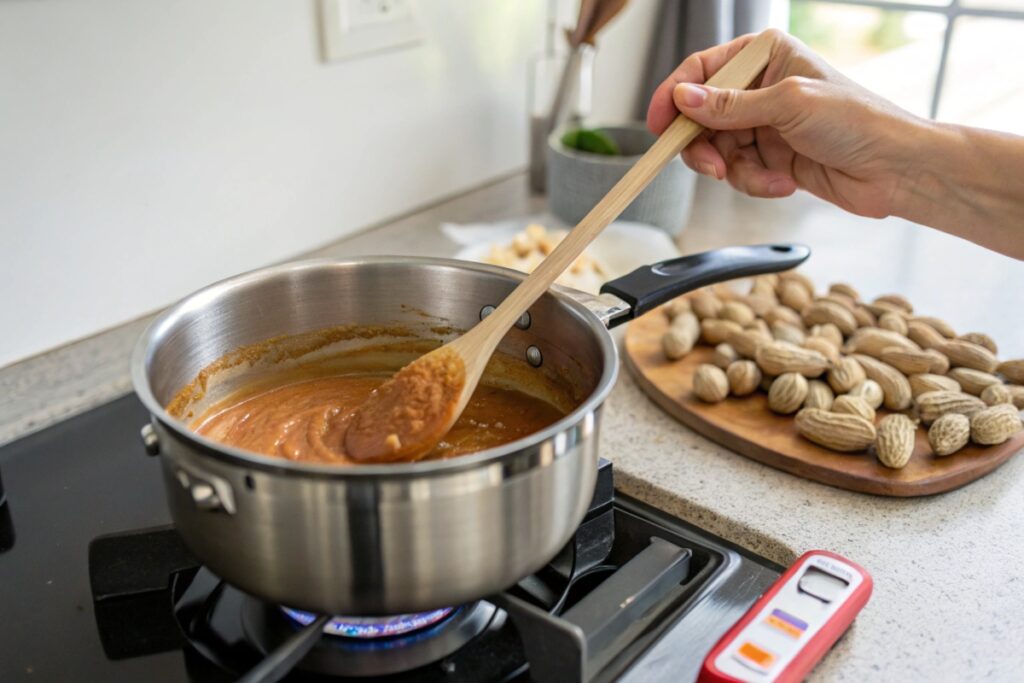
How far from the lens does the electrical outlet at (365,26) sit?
1.17m

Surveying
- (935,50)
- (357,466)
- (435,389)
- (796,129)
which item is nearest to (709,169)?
(796,129)

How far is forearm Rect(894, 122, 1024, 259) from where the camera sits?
2.76ft

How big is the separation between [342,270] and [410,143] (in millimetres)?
609

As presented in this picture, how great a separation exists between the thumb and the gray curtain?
0.78 meters

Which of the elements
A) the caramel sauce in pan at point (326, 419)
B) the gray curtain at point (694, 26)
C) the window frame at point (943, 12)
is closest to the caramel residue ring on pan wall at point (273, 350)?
the caramel sauce in pan at point (326, 419)

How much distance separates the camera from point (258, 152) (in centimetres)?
115

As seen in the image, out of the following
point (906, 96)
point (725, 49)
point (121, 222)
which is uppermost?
point (725, 49)

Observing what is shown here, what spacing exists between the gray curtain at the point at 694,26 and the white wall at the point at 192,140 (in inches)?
13.2

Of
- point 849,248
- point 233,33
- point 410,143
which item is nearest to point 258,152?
point 233,33

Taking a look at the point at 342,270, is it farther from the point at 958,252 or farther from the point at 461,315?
the point at 958,252

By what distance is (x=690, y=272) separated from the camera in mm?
841

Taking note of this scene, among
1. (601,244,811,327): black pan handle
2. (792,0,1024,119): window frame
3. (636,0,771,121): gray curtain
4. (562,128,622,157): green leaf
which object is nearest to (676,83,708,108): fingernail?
(601,244,811,327): black pan handle

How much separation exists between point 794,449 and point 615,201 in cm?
28

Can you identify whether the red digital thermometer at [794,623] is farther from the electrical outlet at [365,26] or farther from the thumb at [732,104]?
the electrical outlet at [365,26]
